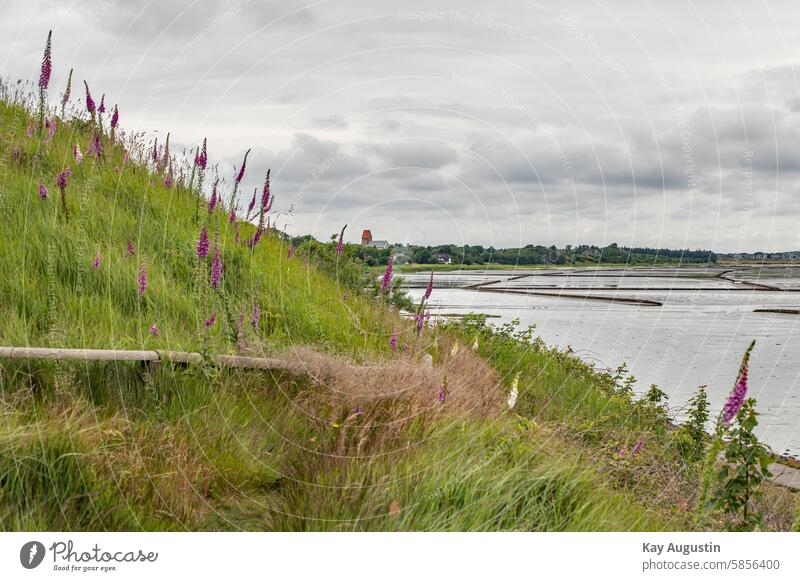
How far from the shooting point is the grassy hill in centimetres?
479

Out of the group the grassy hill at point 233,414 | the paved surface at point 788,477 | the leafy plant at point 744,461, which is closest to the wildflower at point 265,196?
the grassy hill at point 233,414

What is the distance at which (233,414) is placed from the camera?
6.20m

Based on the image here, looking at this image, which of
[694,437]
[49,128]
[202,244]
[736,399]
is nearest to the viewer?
[736,399]

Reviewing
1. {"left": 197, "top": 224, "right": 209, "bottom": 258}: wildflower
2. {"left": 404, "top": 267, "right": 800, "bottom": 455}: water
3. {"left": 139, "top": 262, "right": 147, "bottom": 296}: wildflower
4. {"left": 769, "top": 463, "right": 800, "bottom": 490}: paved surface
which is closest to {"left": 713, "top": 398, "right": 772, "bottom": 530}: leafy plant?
{"left": 404, "top": 267, "right": 800, "bottom": 455}: water

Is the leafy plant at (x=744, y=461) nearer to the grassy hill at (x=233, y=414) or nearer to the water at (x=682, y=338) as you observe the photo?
the grassy hill at (x=233, y=414)

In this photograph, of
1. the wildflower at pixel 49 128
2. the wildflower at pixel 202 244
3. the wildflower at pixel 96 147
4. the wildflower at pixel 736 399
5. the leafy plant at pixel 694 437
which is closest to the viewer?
the wildflower at pixel 736 399

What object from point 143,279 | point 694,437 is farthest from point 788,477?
point 143,279

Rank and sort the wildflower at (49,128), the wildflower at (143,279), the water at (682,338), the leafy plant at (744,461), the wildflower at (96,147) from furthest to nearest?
1. the water at (682,338)
2. the wildflower at (49,128)
3. the wildflower at (96,147)
4. the wildflower at (143,279)
5. the leafy plant at (744,461)

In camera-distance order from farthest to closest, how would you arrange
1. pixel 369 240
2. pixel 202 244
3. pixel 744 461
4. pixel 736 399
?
pixel 369 240, pixel 202 244, pixel 744 461, pixel 736 399

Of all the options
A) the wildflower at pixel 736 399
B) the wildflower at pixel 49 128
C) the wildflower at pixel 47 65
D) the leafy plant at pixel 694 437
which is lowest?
the leafy plant at pixel 694 437

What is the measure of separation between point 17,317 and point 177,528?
290 centimetres

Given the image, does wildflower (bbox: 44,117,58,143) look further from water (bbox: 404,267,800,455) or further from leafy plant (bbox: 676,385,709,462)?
leafy plant (bbox: 676,385,709,462)

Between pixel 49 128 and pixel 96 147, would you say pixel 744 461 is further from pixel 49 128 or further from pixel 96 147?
pixel 49 128

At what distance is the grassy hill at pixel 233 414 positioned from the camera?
4.79 meters
